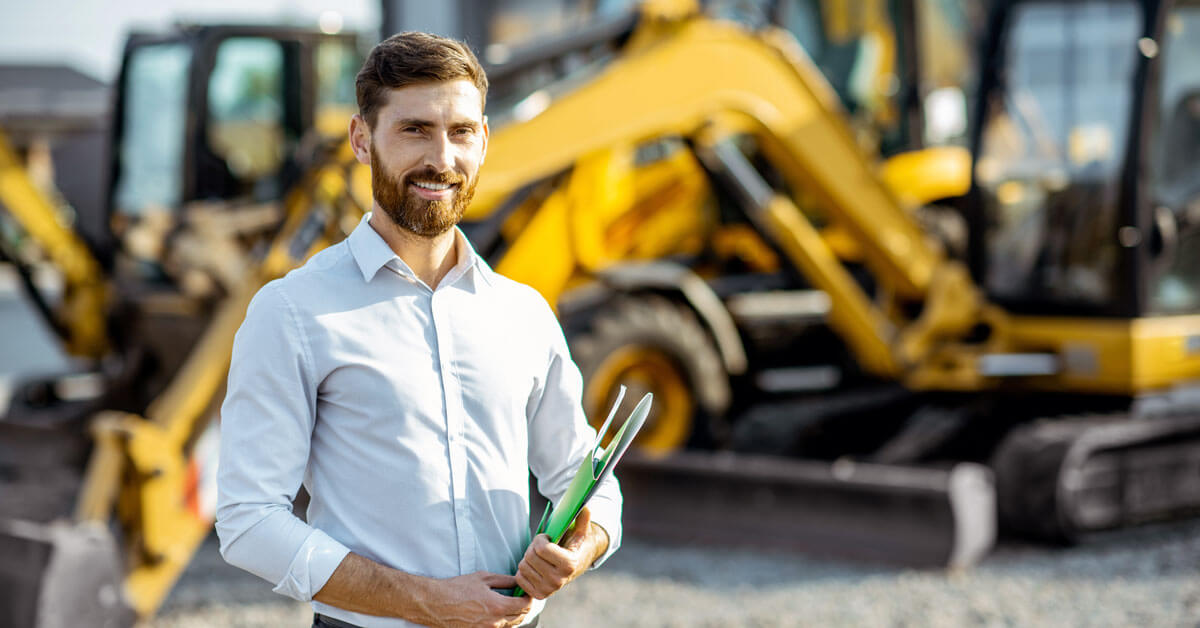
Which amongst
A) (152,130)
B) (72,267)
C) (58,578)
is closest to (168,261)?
(152,130)

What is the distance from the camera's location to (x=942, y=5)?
7.53 m

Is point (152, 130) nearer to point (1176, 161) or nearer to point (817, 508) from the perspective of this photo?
point (817, 508)

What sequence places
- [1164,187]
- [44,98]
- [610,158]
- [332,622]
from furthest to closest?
1. [44,98]
2. [1164,187]
3. [610,158]
4. [332,622]

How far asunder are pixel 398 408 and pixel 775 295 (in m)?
5.60

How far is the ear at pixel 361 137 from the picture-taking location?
4.53 feet

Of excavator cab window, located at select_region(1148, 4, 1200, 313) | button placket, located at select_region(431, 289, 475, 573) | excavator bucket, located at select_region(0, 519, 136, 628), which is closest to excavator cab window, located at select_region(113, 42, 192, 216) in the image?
excavator bucket, located at select_region(0, 519, 136, 628)

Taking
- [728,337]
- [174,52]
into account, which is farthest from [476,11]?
[728,337]

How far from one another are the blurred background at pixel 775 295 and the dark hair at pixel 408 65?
300 centimetres

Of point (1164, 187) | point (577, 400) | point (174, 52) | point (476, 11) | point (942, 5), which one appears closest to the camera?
point (577, 400)

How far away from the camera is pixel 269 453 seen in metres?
1.33

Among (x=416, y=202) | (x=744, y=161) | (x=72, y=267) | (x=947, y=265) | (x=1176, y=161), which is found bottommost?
(x=72, y=267)

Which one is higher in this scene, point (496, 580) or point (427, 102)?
point (427, 102)

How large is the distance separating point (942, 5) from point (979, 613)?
422 cm

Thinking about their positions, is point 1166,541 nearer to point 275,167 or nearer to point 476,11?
point 275,167
